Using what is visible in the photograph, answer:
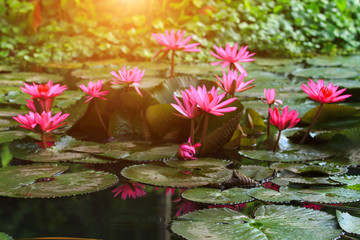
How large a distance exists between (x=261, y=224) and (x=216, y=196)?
0.23 m

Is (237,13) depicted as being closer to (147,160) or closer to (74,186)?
(147,160)

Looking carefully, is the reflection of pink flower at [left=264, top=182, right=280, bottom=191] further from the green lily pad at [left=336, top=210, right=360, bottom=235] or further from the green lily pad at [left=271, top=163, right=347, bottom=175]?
the green lily pad at [left=336, top=210, right=360, bottom=235]

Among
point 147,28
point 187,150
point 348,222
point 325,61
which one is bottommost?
point 348,222

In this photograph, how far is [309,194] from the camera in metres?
1.40

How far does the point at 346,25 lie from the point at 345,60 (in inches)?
55.4

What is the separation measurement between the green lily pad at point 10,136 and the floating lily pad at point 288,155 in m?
0.97

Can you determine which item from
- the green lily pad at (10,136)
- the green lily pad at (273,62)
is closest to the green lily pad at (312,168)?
the green lily pad at (10,136)

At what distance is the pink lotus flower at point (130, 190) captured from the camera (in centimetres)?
143

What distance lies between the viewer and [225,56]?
196 centimetres

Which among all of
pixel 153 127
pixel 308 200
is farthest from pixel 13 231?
pixel 153 127

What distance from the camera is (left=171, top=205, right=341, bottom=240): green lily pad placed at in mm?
1110

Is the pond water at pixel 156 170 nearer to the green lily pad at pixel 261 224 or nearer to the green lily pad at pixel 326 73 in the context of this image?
the green lily pad at pixel 261 224

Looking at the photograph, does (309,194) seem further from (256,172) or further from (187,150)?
(187,150)

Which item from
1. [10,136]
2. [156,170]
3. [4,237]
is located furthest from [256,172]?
[10,136]
